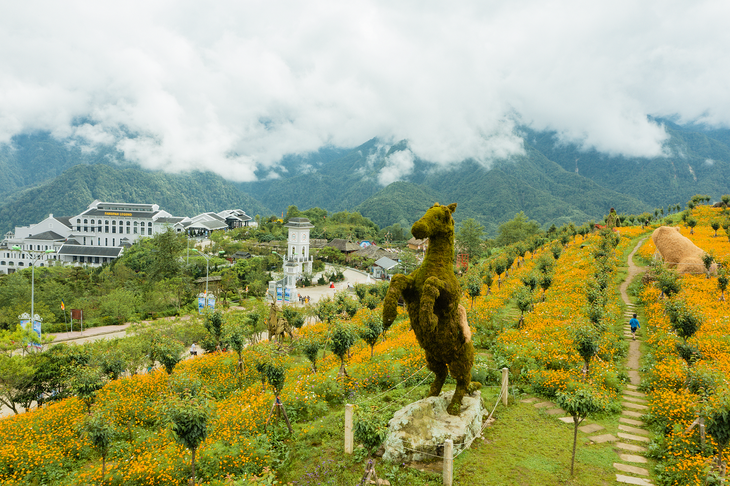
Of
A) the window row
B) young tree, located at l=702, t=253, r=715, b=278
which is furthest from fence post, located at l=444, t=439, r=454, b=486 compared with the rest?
the window row

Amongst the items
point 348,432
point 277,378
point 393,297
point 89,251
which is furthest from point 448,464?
point 89,251

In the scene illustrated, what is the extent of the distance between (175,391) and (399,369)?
23.0ft

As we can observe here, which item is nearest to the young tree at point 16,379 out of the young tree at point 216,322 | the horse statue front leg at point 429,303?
the young tree at point 216,322

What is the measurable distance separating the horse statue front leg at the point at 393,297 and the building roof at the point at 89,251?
8225 cm

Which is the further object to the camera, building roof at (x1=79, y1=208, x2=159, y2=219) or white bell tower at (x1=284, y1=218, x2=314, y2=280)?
building roof at (x1=79, y1=208, x2=159, y2=219)

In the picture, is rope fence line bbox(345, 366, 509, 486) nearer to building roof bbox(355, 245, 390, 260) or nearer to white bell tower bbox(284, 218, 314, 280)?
white bell tower bbox(284, 218, 314, 280)

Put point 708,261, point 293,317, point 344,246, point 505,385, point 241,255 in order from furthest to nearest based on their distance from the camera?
point 344,246 < point 241,255 < point 293,317 < point 708,261 < point 505,385

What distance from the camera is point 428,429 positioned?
28.8ft

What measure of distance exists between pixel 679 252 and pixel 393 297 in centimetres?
2225

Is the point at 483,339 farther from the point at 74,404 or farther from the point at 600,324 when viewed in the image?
the point at 74,404

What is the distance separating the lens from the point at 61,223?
88.4 metres

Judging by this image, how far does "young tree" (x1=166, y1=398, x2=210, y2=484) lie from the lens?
785cm

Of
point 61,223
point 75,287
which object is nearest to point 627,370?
point 75,287

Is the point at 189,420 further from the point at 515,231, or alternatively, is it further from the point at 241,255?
the point at 515,231
